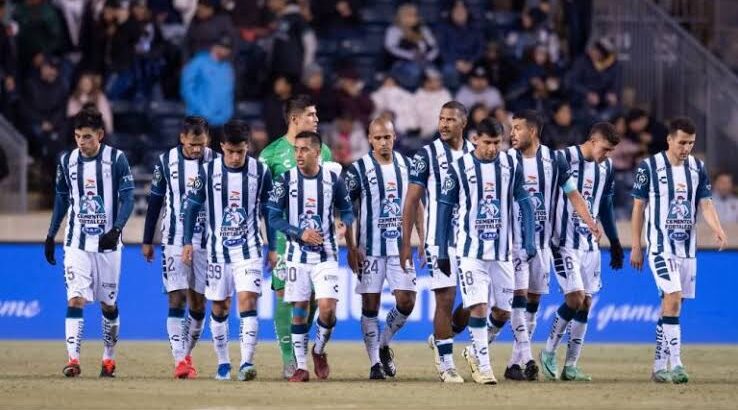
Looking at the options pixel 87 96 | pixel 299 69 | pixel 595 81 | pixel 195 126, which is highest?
pixel 299 69

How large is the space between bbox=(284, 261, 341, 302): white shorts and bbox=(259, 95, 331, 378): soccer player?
34 cm

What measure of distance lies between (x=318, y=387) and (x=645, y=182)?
10.5 feet

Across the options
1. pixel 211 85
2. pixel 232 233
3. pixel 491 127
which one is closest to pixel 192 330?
pixel 232 233

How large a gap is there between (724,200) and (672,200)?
707 centimetres

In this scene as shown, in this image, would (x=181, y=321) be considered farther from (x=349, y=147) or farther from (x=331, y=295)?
(x=349, y=147)

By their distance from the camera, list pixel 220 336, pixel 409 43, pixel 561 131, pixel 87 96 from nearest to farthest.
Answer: pixel 220 336
pixel 561 131
pixel 87 96
pixel 409 43

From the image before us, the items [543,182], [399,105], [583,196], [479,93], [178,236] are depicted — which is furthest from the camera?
[479,93]

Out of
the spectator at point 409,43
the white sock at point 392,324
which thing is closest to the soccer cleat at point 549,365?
the white sock at point 392,324

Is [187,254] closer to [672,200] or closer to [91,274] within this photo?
[91,274]

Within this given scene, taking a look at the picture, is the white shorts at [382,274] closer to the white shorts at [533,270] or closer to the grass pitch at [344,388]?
the grass pitch at [344,388]

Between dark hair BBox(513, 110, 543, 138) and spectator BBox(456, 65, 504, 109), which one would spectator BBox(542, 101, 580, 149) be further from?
dark hair BBox(513, 110, 543, 138)

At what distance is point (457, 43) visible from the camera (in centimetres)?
2383

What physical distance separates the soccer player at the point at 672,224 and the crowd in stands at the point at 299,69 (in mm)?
7367

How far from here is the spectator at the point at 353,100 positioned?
74.0ft
